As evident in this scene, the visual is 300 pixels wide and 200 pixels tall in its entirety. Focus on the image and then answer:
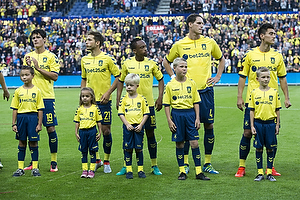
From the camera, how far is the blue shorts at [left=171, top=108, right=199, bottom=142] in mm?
7023

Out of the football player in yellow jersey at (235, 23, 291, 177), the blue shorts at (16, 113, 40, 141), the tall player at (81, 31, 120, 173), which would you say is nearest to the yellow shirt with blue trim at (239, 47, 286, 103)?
the football player in yellow jersey at (235, 23, 291, 177)

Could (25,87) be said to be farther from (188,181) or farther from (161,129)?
(161,129)

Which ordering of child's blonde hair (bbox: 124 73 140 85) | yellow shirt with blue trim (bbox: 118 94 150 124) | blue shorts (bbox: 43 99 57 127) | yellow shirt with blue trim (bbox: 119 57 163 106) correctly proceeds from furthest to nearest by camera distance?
1. blue shorts (bbox: 43 99 57 127)
2. yellow shirt with blue trim (bbox: 119 57 163 106)
3. yellow shirt with blue trim (bbox: 118 94 150 124)
4. child's blonde hair (bbox: 124 73 140 85)

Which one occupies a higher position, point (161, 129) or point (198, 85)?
point (198, 85)

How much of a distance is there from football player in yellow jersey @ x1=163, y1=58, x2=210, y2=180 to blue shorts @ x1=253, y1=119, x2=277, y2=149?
899 mm

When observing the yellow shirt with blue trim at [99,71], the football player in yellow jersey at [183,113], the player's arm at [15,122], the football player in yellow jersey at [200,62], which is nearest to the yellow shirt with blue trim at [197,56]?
the football player in yellow jersey at [200,62]

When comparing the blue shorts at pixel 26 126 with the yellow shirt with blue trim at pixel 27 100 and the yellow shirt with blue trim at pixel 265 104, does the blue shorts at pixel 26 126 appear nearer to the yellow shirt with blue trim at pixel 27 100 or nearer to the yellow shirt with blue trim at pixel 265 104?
the yellow shirt with blue trim at pixel 27 100

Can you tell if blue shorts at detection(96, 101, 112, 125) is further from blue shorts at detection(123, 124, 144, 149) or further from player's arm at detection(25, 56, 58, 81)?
player's arm at detection(25, 56, 58, 81)

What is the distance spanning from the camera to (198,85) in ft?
24.5

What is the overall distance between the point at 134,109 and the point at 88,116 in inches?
30.5

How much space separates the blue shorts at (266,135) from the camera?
6910mm

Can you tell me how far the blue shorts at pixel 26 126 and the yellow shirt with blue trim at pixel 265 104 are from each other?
347 cm

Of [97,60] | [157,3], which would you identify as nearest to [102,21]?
[157,3]

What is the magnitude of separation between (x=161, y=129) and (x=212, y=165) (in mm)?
4525
